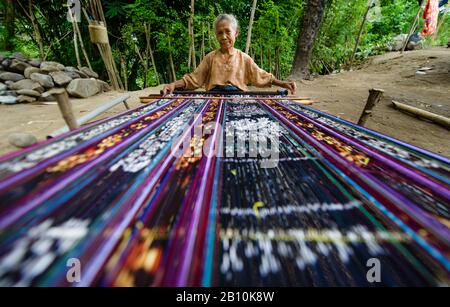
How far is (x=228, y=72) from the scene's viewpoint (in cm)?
243

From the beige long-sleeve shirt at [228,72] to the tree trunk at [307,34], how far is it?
12.0 feet

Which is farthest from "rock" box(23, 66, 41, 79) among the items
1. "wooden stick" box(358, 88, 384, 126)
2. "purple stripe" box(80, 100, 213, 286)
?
"wooden stick" box(358, 88, 384, 126)

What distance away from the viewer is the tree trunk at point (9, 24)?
16.1 feet

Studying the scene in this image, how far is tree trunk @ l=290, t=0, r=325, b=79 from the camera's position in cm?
497

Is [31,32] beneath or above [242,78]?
above

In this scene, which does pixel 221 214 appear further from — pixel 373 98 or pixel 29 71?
pixel 29 71

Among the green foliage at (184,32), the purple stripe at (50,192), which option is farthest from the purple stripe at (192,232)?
the green foliage at (184,32)

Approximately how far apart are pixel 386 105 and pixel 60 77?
5832 mm

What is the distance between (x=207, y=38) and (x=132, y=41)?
6.61 feet

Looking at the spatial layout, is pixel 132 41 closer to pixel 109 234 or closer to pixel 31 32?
pixel 31 32

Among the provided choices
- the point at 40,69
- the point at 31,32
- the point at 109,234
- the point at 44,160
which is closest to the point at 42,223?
the point at 109,234

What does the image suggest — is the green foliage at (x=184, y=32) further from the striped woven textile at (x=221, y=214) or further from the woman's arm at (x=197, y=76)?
the striped woven textile at (x=221, y=214)

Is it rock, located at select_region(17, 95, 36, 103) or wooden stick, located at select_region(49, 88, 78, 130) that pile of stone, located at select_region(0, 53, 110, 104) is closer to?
rock, located at select_region(17, 95, 36, 103)

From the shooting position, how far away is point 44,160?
0.67 meters
